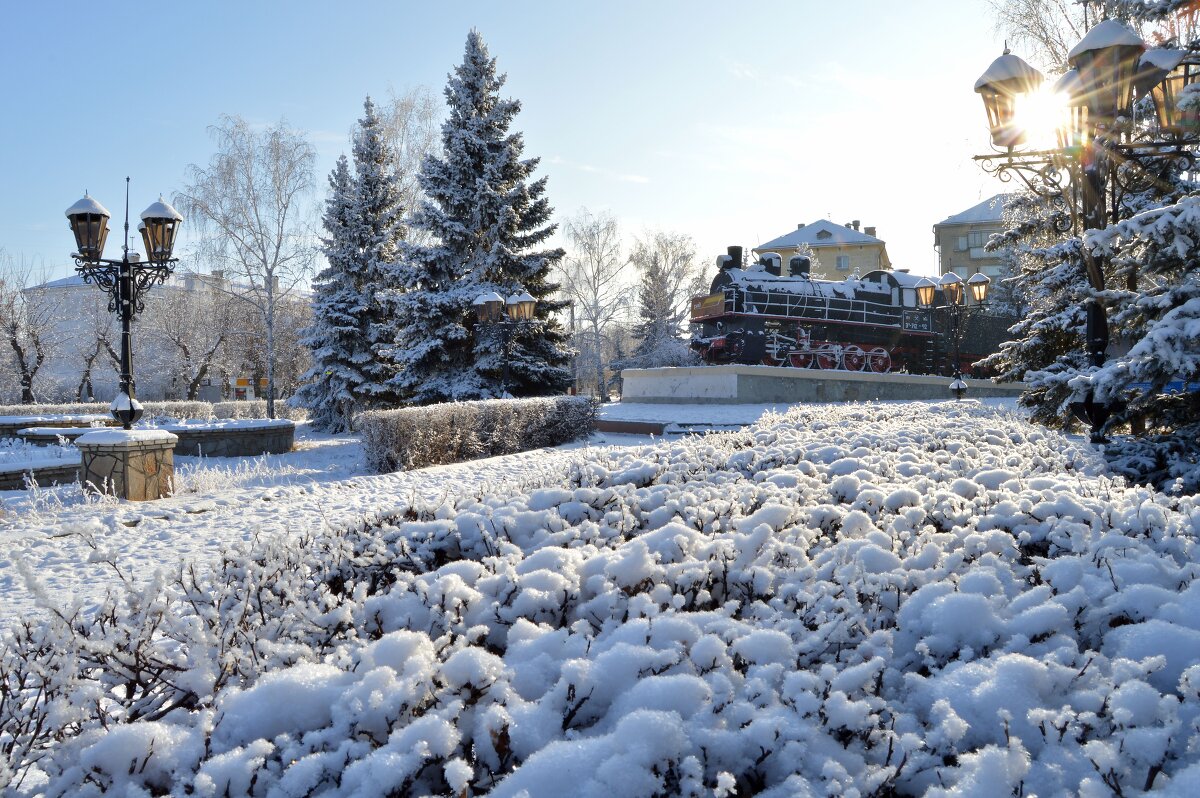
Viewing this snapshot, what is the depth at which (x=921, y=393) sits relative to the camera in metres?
22.0

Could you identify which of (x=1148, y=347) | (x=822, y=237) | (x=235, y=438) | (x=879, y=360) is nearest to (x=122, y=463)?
(x=235, y=438)

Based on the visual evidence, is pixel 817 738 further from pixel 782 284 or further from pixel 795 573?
pixel 782 284

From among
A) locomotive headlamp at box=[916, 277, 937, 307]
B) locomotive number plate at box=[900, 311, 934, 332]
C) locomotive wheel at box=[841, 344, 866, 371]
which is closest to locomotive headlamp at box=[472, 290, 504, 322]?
locomotive wheel at box=[841, 344, 866, 371]

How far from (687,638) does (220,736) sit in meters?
1.26

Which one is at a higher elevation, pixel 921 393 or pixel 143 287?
pixel 143 287

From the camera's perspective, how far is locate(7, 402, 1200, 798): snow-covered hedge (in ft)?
5.34

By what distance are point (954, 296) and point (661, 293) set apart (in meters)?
23.5

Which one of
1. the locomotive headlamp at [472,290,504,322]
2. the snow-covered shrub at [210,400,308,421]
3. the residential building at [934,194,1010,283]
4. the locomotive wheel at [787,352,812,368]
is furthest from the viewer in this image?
the residential building at [934,194,1010,283]

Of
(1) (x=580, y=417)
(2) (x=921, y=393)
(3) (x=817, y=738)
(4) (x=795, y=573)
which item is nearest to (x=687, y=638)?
(3) (x=817, y=738)

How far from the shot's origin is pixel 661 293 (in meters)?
43.6

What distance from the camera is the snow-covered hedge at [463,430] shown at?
37.2 feet

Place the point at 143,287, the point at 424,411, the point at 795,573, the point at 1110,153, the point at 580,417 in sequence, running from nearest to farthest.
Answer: the point at 795,573 → the point at 1110,153 → the point at 143,287 → the point at 424,411 → the point at 580,417

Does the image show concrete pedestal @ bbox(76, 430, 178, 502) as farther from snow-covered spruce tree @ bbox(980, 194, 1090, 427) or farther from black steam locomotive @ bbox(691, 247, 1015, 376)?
black steam locomotive @ bbox(691, 247, 1015, 376)

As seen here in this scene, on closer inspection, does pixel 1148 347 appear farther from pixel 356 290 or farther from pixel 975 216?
pixel 975 216
